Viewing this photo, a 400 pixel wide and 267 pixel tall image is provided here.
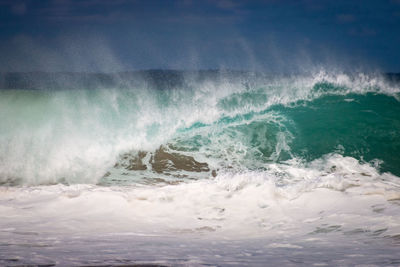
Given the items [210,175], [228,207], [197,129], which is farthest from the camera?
[197,129]

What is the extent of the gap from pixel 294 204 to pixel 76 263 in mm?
3041

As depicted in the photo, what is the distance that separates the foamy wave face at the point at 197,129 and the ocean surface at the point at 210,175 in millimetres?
42

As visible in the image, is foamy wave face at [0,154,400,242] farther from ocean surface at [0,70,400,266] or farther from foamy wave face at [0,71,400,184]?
foamy wave face at [0,71,400,184]

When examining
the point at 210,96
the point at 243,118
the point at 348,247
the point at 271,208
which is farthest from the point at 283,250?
the point at 210,96

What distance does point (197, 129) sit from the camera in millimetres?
9234

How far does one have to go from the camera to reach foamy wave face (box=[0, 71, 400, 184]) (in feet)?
25.3

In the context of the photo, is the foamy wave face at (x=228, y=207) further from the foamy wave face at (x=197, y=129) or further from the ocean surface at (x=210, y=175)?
the foamy wave face at (x=197, y=129)

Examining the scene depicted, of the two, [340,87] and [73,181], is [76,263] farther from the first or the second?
[340,87]

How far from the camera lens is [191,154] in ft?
27.3

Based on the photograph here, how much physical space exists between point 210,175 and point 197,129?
204cm

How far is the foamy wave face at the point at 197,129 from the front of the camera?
771cm

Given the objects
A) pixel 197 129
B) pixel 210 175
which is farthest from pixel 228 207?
pixel 197 129

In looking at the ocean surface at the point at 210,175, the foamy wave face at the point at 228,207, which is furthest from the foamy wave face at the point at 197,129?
the foamy wave face at the point at 228,207

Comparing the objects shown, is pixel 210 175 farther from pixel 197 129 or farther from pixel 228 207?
pixel 228 207
